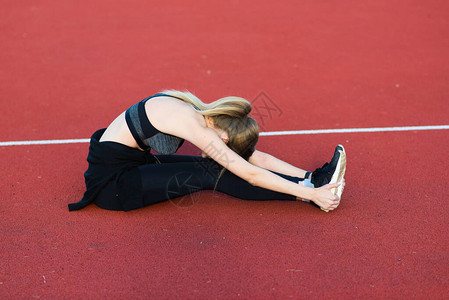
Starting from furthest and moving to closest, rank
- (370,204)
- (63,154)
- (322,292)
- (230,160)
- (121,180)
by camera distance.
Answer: (63,154) → (370,204) → (121,180) → (230,160) → (322,292)

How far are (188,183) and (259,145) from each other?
1.46m

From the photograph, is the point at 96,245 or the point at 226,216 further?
the point at 226,216

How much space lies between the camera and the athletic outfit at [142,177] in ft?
11.9

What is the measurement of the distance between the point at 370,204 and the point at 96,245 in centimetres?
209

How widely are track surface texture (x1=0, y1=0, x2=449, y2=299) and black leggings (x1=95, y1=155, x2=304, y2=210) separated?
5.8 inches

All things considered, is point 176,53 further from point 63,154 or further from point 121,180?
point 121,180

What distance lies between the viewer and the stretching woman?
3441mm

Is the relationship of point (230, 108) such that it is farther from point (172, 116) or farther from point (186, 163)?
point (186, 163)

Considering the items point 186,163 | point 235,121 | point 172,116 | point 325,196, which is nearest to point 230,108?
point 235,121

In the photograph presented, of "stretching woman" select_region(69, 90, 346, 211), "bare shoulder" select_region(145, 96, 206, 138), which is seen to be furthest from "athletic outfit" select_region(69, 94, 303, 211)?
"bare shoulder" select_region(145, 96, 206, 138)

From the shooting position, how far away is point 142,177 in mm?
3678

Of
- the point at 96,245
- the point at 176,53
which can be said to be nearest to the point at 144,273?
the point at 96,245

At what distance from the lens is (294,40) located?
7566 mm

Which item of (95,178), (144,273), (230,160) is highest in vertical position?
(230,160)
